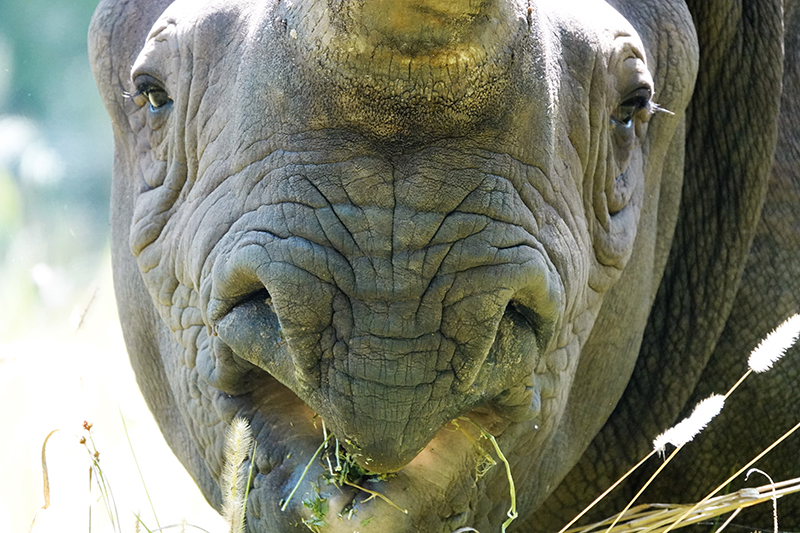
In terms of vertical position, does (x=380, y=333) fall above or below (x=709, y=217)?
above

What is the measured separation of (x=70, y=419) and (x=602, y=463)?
2.75 meters

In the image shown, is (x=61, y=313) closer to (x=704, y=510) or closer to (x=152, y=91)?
(x=152, y=91)

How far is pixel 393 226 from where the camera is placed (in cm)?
230

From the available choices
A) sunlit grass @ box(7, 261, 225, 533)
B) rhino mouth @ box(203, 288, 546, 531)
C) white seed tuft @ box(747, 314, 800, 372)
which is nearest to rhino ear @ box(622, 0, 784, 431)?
white seed tuft @ box(747, 314, 800, 372)

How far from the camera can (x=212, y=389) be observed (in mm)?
2900

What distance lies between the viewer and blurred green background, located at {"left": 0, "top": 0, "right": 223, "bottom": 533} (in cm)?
535

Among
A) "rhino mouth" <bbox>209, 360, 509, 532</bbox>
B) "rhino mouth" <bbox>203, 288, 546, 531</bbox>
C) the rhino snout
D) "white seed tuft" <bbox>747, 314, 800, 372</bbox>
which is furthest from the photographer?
"white seed tuft" <bbox>747, 314, 800, 372</bbox>

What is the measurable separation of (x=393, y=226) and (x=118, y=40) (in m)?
1.45

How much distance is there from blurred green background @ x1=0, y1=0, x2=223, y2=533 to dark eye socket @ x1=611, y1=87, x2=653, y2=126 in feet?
5.79

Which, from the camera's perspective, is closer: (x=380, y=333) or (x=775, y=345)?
(x=380, y=333)

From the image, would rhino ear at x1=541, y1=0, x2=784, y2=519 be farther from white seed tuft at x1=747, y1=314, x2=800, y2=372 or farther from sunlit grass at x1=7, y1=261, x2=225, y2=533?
sunlit grass at x1=7, y1=261, x2=225, y2=533

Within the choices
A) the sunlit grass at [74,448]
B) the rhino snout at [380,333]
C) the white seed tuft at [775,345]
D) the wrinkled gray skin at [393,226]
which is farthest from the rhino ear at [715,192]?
the sunlit grass at [74,448]

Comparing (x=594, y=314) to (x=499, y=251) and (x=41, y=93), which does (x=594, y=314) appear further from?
(x=41, y=93)

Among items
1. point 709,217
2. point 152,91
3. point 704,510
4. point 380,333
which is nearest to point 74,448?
point 152,91
